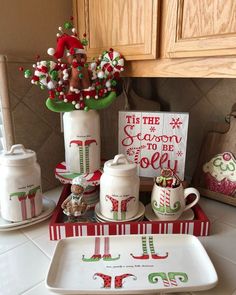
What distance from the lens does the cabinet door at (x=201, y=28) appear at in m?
0.60

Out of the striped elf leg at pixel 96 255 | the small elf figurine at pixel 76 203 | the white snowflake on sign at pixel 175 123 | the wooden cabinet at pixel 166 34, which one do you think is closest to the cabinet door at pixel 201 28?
the wooden cabinet at pixel 166 34

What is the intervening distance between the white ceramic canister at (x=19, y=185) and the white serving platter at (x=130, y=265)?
167 mm

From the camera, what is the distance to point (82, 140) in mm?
826

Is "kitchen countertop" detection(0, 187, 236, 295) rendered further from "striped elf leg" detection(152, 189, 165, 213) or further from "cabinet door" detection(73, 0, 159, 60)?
"cabinet door" detection(73, 0, 159, 60)

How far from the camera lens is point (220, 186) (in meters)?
0.91

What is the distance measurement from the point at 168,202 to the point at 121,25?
0.55 meters

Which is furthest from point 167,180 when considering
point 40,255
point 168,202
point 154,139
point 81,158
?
point 40,255

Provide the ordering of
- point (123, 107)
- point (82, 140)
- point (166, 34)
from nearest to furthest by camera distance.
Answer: point (166, 34), point (82, 140), point (123, 107)

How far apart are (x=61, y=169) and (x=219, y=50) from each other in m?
0.59

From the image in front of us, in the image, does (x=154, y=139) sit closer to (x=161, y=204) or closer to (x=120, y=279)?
(x=161, y=204)

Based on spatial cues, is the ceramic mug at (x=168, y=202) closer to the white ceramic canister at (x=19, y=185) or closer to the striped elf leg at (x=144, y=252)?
the striped elf leg at (x=144, y=252)

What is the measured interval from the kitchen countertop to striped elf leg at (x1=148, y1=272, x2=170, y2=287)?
46mm

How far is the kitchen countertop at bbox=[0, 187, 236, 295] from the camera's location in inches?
21.9

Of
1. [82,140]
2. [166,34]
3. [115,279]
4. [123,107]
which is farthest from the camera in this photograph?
[123,107]
